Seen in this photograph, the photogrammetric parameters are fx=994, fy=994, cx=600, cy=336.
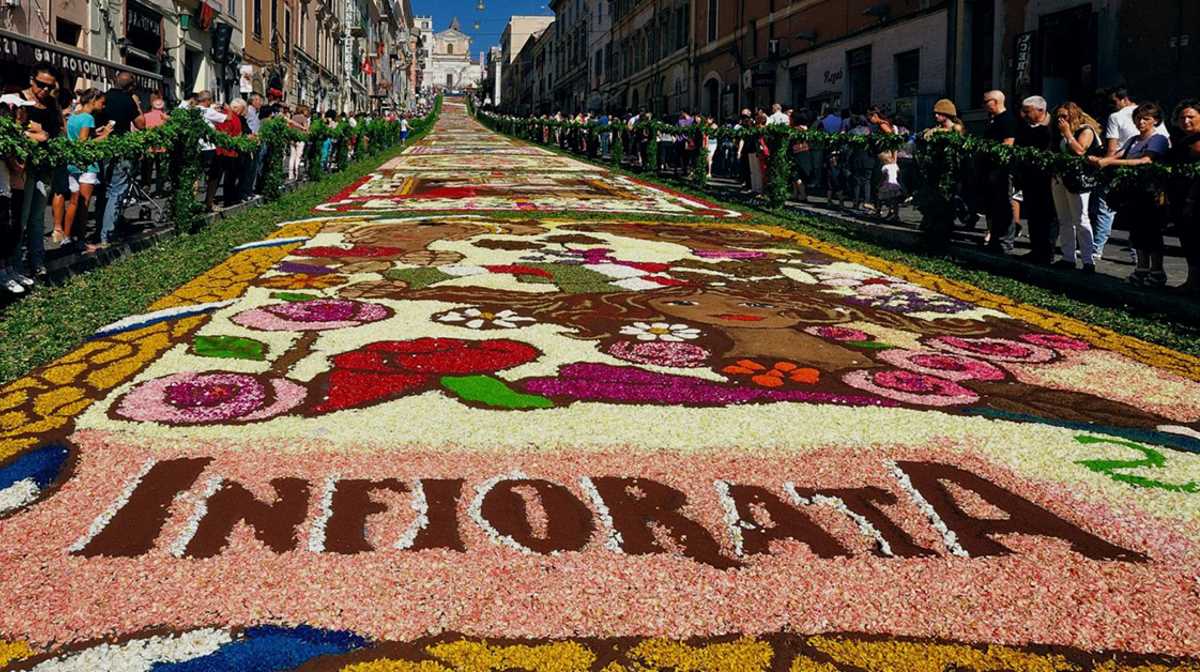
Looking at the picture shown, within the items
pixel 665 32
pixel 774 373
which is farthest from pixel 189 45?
pixel 665 32

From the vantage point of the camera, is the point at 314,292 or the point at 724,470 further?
the point at 314,292

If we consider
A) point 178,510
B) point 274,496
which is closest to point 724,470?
point 274,496

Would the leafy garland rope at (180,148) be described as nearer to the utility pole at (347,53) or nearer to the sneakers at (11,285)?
the sneakers at (11,285)

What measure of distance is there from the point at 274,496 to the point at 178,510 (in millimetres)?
257

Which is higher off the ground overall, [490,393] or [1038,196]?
[1038,196]

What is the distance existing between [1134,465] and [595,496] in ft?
5.97

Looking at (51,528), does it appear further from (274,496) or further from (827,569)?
(827,569)

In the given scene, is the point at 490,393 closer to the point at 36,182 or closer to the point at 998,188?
the point at 36,182

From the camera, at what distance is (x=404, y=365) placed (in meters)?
4.38

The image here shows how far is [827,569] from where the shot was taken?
2.49m

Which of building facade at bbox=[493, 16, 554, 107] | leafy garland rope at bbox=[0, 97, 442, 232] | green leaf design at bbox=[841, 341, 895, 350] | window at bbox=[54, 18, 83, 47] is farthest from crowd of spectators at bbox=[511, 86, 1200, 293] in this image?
building facade at bbox=[493, 16, 554, 107]

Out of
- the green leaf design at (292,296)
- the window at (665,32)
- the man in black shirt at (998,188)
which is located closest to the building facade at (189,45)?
the green leaf design at (292,296)

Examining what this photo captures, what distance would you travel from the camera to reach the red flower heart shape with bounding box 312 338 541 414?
155 inches

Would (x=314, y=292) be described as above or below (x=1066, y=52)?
below
